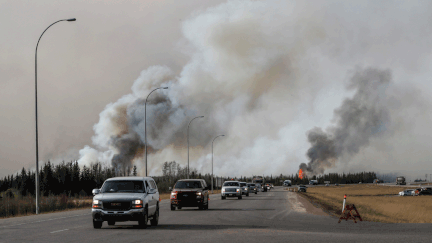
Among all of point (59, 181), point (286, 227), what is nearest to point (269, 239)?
point (286, 227)

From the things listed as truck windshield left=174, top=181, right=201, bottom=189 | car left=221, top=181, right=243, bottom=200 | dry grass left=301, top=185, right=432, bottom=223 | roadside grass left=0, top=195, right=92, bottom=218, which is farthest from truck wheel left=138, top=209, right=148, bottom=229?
car left=221, top=181, right=243, bottom=200

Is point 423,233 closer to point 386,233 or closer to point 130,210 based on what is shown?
point 386,233

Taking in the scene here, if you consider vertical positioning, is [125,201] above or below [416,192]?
above

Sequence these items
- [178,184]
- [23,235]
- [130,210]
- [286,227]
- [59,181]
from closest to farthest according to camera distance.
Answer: [23,235]
[130,210]
[286,227]
[178,184]
[59,181]

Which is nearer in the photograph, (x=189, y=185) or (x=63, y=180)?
(x=189, y=185)

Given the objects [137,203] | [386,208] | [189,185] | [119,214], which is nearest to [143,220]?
[137,203]

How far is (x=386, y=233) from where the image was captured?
1773 centimetres

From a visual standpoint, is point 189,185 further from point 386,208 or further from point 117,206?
point 386,208

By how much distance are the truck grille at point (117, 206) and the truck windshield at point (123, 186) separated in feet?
2.91

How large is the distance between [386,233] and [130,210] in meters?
8.88

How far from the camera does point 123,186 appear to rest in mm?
19391

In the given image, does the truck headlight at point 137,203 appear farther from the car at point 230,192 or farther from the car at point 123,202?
the car at point 230,192

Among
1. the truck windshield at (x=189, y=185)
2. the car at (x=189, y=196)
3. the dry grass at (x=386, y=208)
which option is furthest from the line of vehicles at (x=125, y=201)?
the dry grass at (x=386, y=208)

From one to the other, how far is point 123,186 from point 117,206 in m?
1.31
